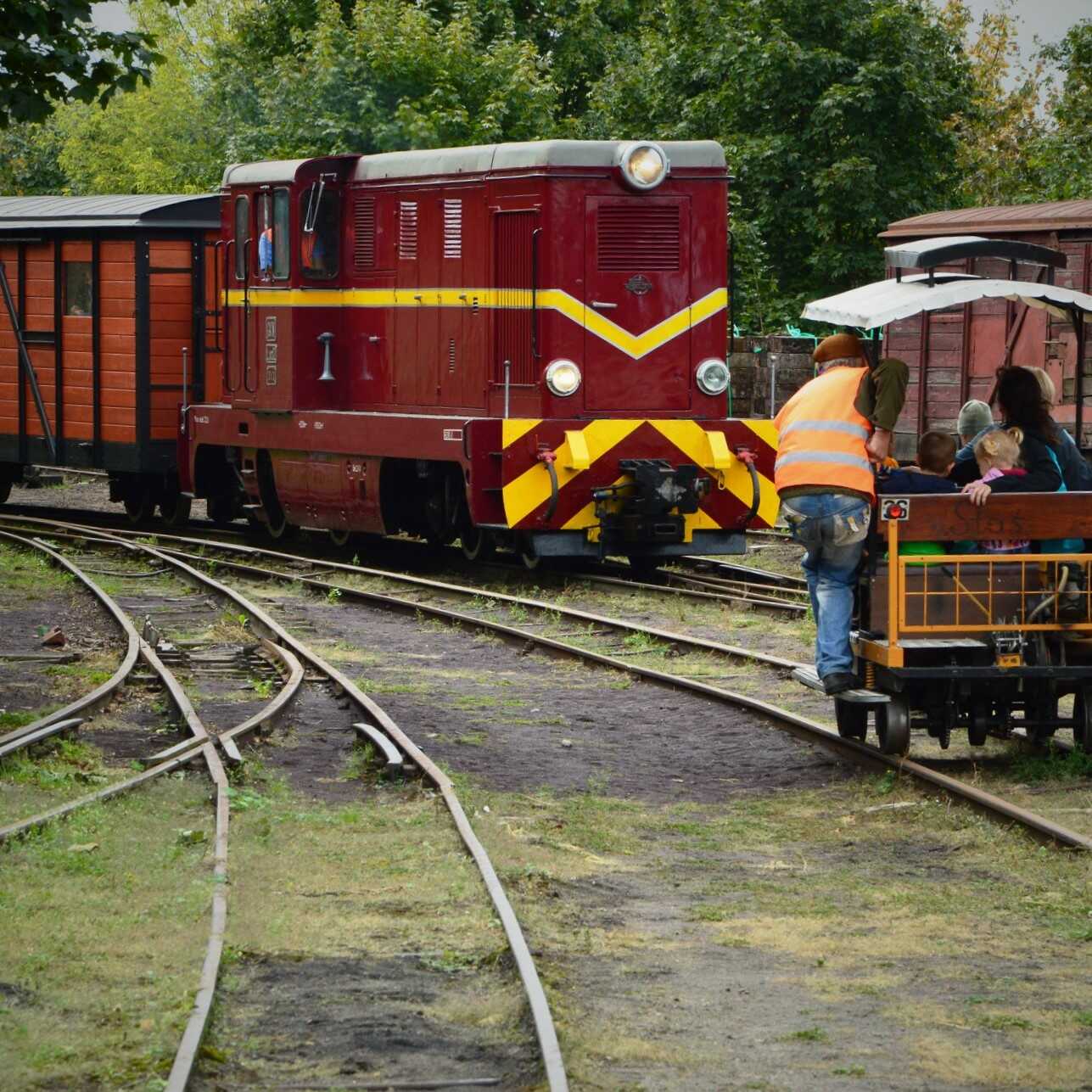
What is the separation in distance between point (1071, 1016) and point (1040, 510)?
3.62 m

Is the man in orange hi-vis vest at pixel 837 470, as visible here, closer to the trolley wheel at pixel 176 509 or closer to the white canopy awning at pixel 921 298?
the white canopy awning at pixel 921 298

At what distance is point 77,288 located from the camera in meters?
20.6

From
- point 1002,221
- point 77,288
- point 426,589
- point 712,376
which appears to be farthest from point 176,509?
point 1002,221

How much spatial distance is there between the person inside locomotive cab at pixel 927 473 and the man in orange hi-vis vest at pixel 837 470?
0.75 feet

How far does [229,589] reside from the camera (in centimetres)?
1461

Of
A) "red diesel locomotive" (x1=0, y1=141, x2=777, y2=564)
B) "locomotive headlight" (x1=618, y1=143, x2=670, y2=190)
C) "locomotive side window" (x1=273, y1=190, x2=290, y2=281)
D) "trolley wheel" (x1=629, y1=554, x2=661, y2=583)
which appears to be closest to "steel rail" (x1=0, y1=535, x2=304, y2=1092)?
"red diesel locomotive" (x1=0, y1=141, x2=777, y2=564)

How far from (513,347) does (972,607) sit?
7564 mm

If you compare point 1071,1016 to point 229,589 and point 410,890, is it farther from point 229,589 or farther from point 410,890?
point 229,589

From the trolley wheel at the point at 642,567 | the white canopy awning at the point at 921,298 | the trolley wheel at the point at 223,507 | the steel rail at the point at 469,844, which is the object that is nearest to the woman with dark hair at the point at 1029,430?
the white canopy awning at the point at 921,298

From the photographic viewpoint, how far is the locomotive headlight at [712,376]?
1551cm

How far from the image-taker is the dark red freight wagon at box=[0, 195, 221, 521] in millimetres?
19906

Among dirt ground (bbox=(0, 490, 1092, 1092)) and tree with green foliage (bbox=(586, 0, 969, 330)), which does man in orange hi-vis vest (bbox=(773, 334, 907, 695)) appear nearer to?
dirt ground (bbox=(0, 490, 1092, 1092))

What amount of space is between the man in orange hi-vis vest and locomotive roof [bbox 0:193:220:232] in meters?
12.5

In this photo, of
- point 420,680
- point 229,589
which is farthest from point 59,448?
point 420,680
